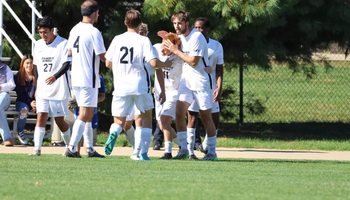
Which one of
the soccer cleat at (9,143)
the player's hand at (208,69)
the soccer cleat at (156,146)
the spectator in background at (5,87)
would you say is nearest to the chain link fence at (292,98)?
the soccer cleat at (156,146)

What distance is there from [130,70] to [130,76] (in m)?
0.07

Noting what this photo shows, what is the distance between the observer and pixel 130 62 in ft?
23.4

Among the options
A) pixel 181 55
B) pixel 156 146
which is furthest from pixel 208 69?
pixel 156 146

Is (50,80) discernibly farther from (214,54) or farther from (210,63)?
(214,54)

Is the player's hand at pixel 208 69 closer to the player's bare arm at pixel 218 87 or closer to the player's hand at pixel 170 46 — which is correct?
the player's hand at pixel 170 46

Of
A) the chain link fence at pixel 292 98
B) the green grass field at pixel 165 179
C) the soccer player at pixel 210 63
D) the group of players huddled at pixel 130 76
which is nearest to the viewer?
the green grass field at pixel 165 179

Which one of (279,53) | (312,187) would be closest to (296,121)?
(279,53)

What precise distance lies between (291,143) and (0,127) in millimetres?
5474

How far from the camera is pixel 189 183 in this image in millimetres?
5555

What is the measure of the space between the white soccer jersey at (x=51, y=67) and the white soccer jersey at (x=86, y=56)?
418mm

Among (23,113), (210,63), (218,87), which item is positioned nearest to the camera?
(210,63)

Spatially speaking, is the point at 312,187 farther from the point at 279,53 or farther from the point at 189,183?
the point at 279,53

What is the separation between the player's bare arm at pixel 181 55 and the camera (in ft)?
24.7

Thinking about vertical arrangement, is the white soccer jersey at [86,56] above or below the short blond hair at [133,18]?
below
